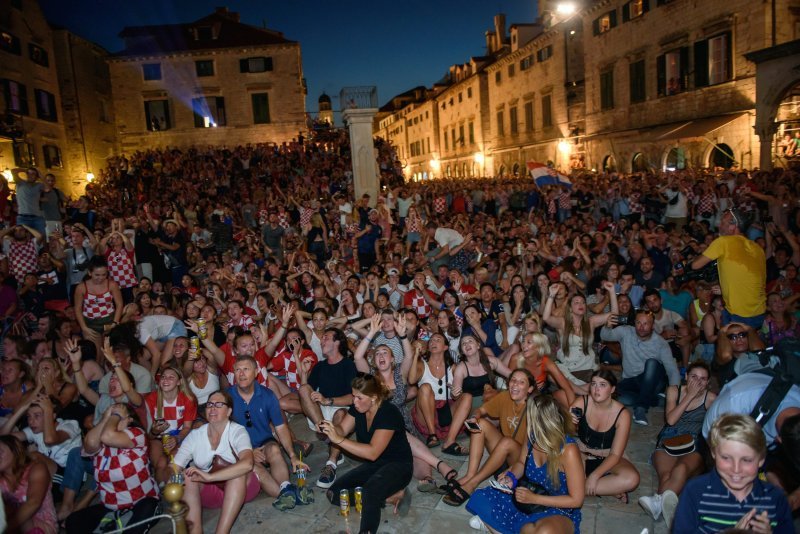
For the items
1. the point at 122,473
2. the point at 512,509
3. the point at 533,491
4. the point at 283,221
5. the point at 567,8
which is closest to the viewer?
the point at 533,491

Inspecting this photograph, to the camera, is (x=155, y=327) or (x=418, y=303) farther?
(x=418, y=303)

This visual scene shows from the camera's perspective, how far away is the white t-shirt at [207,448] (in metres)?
4.54

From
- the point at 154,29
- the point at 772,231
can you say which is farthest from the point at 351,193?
the point at 154,29

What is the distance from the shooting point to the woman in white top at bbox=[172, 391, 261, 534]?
4.36 meters

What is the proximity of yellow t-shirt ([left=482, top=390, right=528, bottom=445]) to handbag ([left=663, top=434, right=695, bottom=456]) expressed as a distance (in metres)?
1.24

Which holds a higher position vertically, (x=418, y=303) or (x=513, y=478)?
(x=418, y=303)

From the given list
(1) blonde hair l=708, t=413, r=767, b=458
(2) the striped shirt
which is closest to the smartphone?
(2) the striped shirt

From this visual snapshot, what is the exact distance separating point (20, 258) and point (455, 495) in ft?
29.4

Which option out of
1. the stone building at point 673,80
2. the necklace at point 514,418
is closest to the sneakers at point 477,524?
the necklace at point 514,418

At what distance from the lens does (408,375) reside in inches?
235

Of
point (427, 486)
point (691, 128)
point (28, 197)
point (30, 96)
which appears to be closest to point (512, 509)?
point (427, 486)

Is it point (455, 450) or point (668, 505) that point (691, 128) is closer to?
point (455, 450)

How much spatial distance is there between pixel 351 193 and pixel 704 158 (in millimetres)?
13195

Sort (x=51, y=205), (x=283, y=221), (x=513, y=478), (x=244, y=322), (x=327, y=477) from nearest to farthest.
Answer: (x=513, y=478) → (x=327, y=477) → (x=244, y=322) → (x=51, y=205) → (x=283, y=221)
